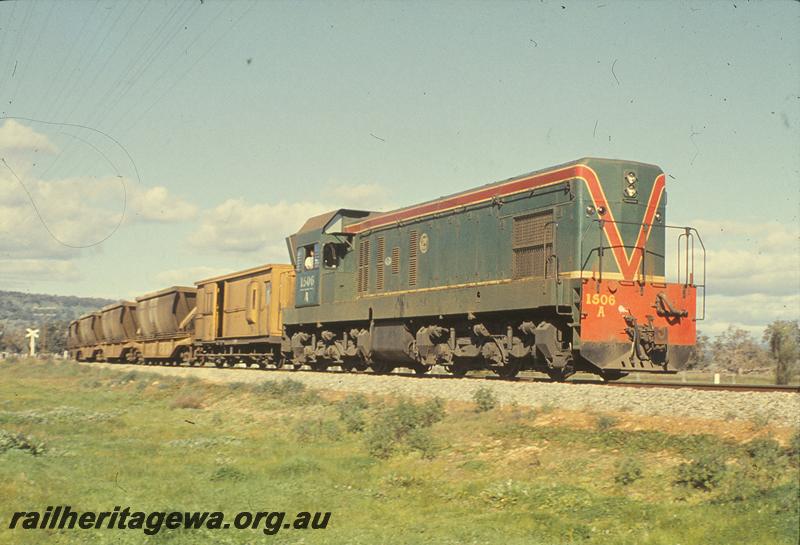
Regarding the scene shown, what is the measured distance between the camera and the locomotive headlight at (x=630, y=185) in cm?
1753

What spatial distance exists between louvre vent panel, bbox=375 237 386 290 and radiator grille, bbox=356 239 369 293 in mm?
675

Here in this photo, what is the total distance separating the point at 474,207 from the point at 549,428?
8645 mm

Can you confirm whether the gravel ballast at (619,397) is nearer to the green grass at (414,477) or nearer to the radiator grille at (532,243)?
the green grass at (414,477)

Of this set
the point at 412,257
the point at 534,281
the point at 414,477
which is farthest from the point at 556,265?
the point at 414,477

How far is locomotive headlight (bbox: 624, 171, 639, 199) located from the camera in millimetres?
17531

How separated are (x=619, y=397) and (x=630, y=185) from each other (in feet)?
17.3

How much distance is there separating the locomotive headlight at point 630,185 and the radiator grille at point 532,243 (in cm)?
162

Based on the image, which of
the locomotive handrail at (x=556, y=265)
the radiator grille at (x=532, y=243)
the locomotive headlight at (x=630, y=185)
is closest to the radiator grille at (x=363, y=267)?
the radiator grille at (x=532, y=243)

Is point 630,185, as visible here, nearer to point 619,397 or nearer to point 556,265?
point 556,265

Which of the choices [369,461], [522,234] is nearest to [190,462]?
[369,461]

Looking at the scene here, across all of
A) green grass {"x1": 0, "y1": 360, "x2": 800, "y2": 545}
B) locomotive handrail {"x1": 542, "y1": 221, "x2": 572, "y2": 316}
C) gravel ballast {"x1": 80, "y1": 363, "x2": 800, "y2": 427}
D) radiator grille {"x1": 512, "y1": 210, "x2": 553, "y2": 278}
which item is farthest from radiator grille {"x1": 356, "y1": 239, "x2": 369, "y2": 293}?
locomotive handrail {"x1": 542, "y1": 221, "x2": 572, "y2": 316}

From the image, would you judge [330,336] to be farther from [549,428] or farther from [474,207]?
[549,428]

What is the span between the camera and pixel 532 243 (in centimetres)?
1834

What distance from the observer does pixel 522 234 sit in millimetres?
18672
